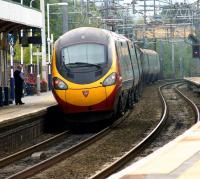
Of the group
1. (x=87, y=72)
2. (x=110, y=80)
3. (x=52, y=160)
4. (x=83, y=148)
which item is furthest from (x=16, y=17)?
(x=52, y=160)

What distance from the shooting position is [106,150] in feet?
48.7

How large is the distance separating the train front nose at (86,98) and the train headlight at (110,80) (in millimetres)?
186

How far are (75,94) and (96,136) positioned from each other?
1.59 metres

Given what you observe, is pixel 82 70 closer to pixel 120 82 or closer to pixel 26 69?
pixel 120 82

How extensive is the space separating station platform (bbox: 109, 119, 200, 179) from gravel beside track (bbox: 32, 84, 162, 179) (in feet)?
5.41

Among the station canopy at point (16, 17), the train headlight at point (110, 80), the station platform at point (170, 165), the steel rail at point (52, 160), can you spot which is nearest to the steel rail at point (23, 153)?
the steel rail at point (52, 160)

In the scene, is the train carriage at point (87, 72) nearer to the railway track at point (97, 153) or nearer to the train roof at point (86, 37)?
the train roof at point (86, 37)

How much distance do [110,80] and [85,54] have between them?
1.17 metres

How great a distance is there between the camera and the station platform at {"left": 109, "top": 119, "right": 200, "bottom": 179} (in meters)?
8.23

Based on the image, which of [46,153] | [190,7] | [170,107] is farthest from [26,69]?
[46,153]

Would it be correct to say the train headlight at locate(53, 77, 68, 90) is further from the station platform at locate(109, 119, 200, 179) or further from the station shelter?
the station platform at locate(109, 119, 200, 179)

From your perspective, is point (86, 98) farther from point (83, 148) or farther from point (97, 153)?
point (97, 153)

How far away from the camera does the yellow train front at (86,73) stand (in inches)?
723

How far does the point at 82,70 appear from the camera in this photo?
18.7 metres
